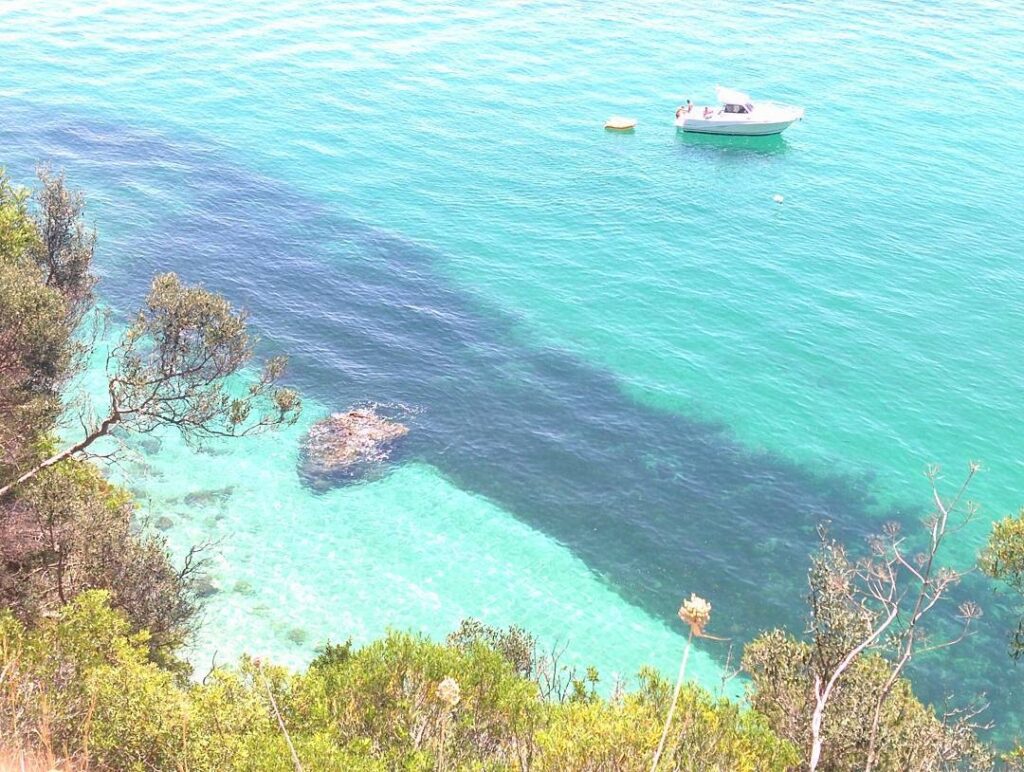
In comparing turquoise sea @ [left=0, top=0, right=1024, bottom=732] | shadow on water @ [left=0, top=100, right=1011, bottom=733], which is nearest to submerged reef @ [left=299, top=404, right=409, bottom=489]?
turquoise sea @ [left=0, top=0, right=1024, bottom=732]

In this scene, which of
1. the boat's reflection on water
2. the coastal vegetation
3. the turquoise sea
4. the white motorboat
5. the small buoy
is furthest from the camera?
the small buoy

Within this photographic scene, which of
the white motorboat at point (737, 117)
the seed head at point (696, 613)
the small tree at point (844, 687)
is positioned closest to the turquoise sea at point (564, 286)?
the white motorboat at point (737, 117)

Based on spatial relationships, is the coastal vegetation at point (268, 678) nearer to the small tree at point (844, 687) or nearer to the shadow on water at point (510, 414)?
the small tree at point (844, 687)

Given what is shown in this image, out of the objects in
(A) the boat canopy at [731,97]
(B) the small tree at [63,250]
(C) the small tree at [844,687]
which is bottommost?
(C) the small tree at [844,687]

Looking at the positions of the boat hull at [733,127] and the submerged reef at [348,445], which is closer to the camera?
the submerged reef at [348,445]

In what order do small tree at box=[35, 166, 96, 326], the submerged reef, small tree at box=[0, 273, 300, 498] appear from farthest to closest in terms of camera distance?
the submerged reef
small tree at box=[35, 166, 96, 326]
small tree at box=[0, 273, 300, 498]

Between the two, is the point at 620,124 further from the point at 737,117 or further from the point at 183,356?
the point at 183,356

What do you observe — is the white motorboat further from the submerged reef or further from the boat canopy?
the submerged reef
